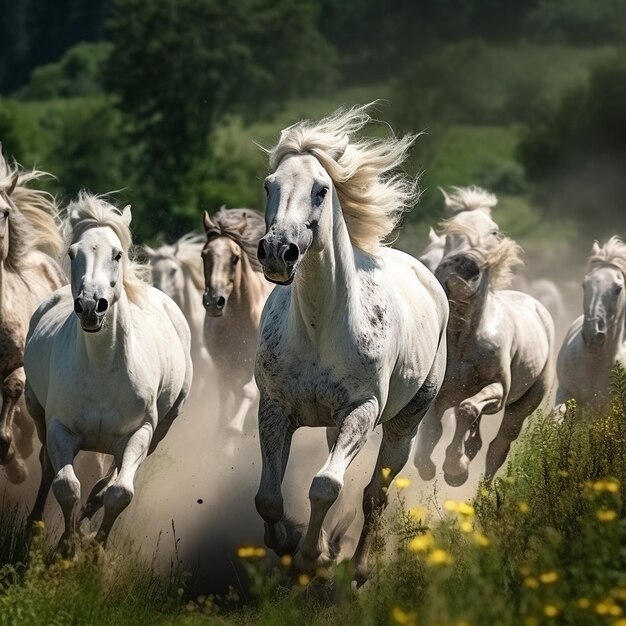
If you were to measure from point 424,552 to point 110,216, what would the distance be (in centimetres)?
331

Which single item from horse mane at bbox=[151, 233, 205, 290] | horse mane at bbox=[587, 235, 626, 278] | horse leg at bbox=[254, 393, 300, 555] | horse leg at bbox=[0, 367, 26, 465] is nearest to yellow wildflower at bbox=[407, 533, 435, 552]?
horse leg at bbox=[254, 393, 300, 555]

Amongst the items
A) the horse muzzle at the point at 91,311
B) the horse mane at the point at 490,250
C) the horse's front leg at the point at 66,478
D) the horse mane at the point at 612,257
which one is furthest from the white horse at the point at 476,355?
the horse muzzle at the point at 91,311

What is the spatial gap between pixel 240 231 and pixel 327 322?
5541 millimetres

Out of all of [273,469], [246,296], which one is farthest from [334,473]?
[246,296]

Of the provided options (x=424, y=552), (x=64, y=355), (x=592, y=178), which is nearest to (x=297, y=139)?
(x=64, y=355)

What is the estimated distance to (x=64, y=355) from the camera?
8328 mm

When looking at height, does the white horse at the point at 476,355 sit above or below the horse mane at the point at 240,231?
below

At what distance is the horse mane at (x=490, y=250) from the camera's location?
1093 centimetres

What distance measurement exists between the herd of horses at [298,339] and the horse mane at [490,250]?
0.06 ft

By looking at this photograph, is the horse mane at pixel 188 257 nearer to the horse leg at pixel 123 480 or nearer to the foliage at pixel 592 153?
the horse leg at pixel 123 480

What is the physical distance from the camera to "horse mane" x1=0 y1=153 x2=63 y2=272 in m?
10.1

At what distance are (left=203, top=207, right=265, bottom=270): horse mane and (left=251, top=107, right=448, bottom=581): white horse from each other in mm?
4753

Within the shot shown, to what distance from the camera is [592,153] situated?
3769cm

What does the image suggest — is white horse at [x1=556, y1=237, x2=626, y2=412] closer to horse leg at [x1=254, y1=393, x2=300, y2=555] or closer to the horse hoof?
the horse hoof
